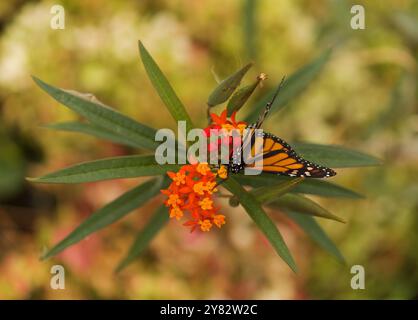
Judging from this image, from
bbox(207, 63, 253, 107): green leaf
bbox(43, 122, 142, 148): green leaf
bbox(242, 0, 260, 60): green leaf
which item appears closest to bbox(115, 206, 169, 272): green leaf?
bbox(43, 122, 142, 148): green leaf

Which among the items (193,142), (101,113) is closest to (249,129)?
(193,142)

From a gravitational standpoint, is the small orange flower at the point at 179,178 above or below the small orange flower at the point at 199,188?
above

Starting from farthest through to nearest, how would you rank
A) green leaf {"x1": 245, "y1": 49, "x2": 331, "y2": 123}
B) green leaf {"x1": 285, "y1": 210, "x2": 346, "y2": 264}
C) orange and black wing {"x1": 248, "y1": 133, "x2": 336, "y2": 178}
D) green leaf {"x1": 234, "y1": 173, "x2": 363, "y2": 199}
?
green leaf {"x1": 285, "y1": 210, "x2": 346, "y2": 264} → green leaf {"x1": 245, "y1": 49, "x2": 331, "y2": 123} → green leaf {"x1": 234, "y1": 173, "x2": 363, "y2": 199} → orange and black wing {"x1": 248, "y1": 133, "x2": 336, "y2": 178}

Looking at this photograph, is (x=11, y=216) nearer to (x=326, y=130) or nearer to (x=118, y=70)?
(x=118, y=70)

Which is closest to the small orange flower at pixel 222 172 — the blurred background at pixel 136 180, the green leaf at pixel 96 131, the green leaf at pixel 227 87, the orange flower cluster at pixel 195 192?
the orange flower cluster at pixel 195 192

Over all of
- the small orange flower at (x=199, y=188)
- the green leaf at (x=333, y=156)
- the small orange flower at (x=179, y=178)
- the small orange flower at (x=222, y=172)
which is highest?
the green leaf at (x=333, y=156)

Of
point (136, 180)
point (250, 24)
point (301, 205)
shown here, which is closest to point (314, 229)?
point (301, 205)

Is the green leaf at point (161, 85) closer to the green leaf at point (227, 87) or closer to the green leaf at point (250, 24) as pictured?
the green leaf at point (227, 87)

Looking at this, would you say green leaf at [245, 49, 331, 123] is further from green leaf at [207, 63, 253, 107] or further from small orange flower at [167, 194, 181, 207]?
small orange flower at [167, 194, 181, 207]

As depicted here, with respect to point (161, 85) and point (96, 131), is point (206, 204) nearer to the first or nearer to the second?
point (161, 85)
